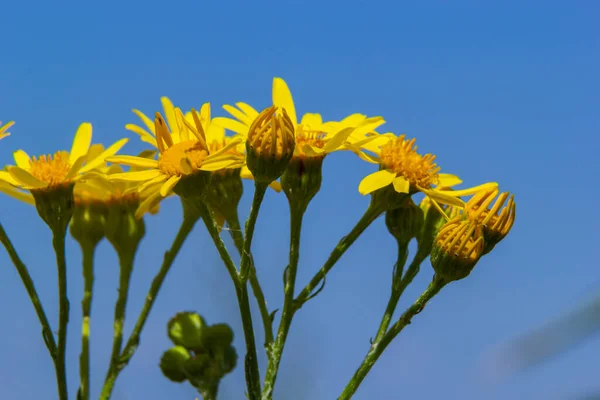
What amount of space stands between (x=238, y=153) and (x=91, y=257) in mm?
1261

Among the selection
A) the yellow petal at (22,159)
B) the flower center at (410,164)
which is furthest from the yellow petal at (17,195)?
the flower center at (410,164)

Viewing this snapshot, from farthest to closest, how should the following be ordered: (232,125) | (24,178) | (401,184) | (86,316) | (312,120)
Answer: (86,316) < (312,120) < (401,184) < (232,125) < (24,178)

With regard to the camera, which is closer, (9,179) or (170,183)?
(170,183)

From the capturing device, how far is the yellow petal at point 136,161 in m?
3.72

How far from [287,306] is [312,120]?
940 mm

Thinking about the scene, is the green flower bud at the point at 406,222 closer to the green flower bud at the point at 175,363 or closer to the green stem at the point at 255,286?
the green stem at the point at 255,286

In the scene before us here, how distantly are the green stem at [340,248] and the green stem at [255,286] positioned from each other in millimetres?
160

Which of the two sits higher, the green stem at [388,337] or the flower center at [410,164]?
the flower center at [410,164]

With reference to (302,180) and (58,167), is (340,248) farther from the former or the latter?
(58,167)

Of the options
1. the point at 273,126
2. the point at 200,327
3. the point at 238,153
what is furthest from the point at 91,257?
the point at 273,126

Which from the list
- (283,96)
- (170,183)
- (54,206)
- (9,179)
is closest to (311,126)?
(283,96)

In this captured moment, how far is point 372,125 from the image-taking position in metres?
4.14

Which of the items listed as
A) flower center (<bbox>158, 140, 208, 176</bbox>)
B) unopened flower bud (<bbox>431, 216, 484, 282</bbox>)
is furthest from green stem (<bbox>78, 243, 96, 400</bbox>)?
unopened flower bud (<bbox>431, 216, 484, 282</bbox>)

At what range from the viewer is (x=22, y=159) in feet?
14.0
